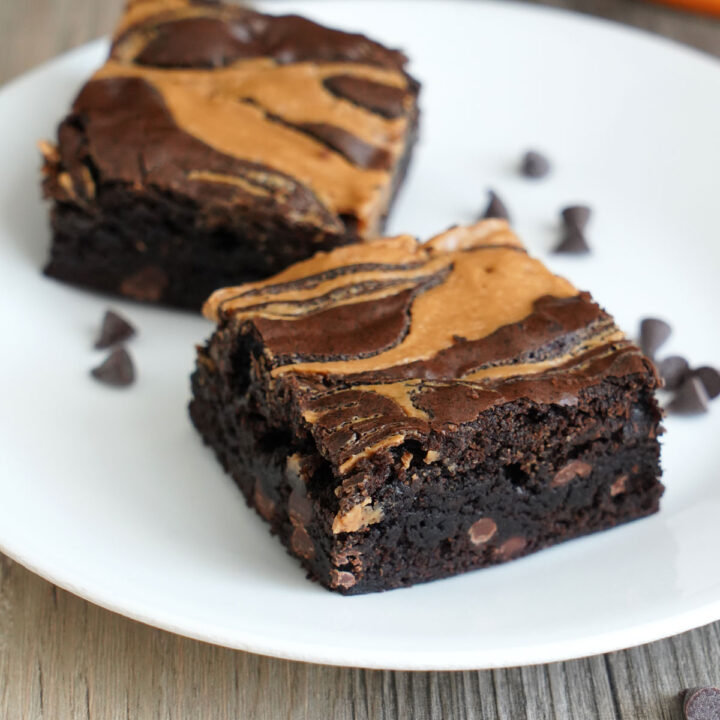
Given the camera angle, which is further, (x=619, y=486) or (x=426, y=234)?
(x=426, y=234)

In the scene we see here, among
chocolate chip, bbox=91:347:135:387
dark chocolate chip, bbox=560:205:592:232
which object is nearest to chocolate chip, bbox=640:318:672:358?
dark chocolate chip, bbox=560:205:592:232

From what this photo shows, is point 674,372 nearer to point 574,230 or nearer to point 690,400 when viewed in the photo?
point 690,400

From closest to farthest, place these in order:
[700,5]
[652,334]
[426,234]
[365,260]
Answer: [365,260] → [652,334] → [426,234] → [700,5]

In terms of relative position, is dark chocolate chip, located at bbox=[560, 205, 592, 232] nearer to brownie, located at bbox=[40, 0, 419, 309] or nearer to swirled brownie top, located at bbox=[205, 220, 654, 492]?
brownie, located at bbox=[40, 0, 419, 309]

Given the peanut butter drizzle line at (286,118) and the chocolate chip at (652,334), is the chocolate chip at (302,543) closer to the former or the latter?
the peanut butter drizzle line at (286,118)

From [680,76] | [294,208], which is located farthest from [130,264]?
[680,76]

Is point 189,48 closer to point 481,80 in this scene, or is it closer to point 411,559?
point 481,80

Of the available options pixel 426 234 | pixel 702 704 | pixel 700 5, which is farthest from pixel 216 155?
pixel 700 5
